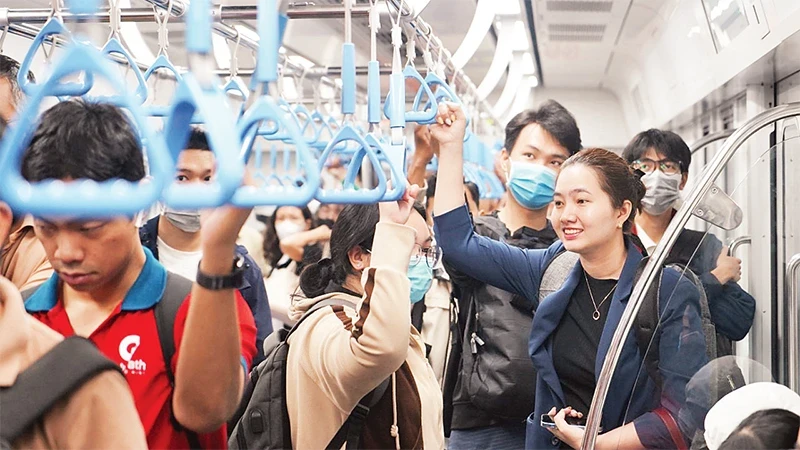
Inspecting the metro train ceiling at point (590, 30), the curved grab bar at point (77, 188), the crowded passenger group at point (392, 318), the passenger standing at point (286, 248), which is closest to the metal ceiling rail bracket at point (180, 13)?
the crowded passenger group at point (392, 318)

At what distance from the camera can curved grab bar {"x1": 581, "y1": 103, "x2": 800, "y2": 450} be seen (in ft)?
7.64

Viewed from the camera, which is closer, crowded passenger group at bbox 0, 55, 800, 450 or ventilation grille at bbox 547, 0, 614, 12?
crowded passenger group at bbox 0, 55, 800, 450

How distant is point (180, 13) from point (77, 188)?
172 centimetres

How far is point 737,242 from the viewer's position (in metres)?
2.62

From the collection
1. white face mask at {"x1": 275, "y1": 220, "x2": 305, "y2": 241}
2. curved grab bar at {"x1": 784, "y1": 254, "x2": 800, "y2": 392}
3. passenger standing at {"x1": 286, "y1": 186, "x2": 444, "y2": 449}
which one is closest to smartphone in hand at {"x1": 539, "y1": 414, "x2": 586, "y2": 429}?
passenger standing at {"x1": 286, "y1": 186, "x2": 444, "y2": 449}

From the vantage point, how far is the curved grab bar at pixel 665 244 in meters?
2.33

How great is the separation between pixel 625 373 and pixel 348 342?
0.84 meters

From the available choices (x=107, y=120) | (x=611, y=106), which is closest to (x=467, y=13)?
(x=107, y=120)

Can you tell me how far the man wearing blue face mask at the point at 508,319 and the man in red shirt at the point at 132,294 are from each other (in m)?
1.54

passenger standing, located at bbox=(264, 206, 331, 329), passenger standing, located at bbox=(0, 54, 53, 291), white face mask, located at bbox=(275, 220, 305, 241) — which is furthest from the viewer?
white face mask, located at bbox=(275, 220, 305, 241)

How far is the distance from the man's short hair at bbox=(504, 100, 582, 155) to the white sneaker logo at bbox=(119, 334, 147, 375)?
6.80 feet

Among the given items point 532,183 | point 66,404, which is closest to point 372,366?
point 66,404

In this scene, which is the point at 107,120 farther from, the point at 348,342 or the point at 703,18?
the point at 703,18

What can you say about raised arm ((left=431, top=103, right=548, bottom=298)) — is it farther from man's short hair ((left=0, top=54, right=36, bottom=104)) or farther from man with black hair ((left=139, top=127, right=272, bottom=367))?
man's short hair ((left=0, top=54, right=36, bottom=104))
